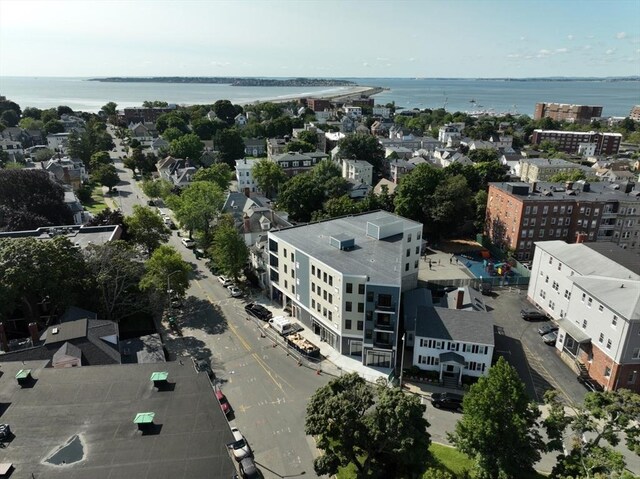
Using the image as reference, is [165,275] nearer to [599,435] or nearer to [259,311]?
[259,311]

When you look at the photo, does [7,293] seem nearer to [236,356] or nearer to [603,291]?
[236,356]

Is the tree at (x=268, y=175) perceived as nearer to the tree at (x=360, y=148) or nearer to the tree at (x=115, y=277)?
the tree at (x=360, y=148)

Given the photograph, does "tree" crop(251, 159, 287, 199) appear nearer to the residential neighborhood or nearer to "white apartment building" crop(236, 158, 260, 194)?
"white apartment building" crop(236, 158, 260, 194)

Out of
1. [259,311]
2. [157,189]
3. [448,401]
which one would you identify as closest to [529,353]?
[448,401]

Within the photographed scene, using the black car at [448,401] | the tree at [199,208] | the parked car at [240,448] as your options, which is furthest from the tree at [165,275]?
the black car at [448,401]

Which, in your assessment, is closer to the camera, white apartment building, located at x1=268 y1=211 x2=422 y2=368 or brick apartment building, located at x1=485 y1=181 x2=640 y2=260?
white apartment building, located at x1=268 y1=211 x2=422 y2=368

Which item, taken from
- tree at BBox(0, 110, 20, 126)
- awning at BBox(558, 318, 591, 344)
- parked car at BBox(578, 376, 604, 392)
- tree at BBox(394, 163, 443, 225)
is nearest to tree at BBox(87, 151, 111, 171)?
tree at BBox(394, 163, 443, 225)
